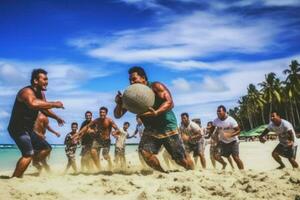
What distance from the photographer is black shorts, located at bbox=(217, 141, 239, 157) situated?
1036 centimetres

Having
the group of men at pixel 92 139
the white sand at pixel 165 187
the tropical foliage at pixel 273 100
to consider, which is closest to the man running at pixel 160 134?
the white sand at pixel 165 187

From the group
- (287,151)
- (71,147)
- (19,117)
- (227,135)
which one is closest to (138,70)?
(19,117)

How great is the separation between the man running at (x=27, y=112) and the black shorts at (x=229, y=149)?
5508mm

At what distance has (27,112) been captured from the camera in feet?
21.8

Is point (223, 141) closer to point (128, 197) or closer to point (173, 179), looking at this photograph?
point (173, 179)

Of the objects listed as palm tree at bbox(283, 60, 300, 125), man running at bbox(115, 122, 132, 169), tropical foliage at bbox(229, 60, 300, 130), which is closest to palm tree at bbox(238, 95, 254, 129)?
tropical foliage at bbox(229, 60, 300, 130)

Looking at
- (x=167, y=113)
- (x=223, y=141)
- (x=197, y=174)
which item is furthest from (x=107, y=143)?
(x=197, y=174)

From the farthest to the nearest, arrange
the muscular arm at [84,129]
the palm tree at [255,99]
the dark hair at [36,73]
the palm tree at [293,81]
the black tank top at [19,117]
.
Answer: the palm tree at [255,99], the palm tree at [293,81], the muscular arm at [84,129], the dark hair at [36,73], the black tank top at [19,117]

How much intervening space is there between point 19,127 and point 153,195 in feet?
9.26

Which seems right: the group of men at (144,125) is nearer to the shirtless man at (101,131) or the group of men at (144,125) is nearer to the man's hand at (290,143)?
the man's hand at (290,143)

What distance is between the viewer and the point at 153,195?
5.25m

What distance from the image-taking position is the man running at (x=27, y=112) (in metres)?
6.41

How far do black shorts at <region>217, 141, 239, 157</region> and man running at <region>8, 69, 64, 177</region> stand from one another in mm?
5508

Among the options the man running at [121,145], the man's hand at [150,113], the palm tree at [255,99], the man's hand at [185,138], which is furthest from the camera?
the palm tree at [255,99]
